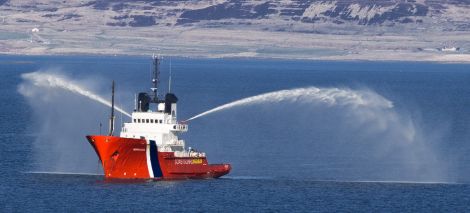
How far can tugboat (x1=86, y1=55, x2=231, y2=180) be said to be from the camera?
100688 millimetres

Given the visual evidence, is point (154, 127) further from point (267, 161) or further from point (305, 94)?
point (267, 161)

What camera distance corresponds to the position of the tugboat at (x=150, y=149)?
101m

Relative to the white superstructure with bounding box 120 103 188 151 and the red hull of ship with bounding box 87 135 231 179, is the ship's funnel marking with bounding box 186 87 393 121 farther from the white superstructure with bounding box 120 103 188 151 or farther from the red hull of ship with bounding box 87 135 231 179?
the red hull of ship with bounding box 87 135 231 179

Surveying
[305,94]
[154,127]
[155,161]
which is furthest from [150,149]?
[305,94]

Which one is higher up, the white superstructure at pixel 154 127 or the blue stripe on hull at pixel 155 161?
the white superstructure at pixel 154 127

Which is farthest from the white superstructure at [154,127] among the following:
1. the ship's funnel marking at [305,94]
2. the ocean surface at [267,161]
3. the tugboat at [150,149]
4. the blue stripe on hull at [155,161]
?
the ocean surface at [267,161]

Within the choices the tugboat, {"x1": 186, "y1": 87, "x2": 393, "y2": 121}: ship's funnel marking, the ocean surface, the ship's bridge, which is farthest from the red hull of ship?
{"x1": 186, "y1": 87, "x2": 393, "y2": 121}: ship's funnel marking

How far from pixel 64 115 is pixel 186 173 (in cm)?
3397

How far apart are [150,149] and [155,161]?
1157 mm

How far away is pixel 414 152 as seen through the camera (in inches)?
4823

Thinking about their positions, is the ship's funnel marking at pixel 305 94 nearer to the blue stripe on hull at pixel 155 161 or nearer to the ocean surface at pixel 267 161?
the ocean surface at pixel 267 161

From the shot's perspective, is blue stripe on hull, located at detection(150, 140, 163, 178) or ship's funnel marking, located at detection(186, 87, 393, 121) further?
ship's funnel marking, located at detection(186, 87, 393, 121)

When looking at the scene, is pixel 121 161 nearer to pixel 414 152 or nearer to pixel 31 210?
pixel 31 210

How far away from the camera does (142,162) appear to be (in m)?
102
